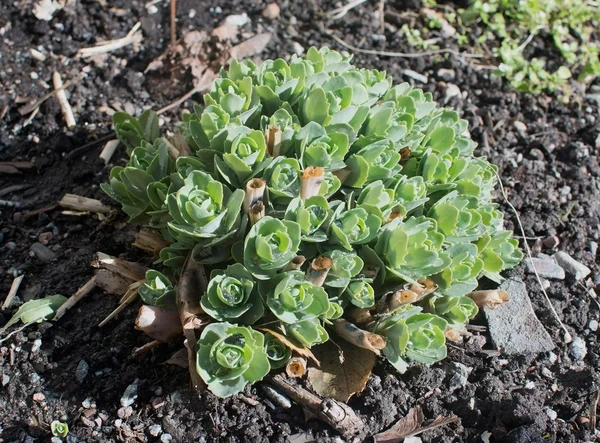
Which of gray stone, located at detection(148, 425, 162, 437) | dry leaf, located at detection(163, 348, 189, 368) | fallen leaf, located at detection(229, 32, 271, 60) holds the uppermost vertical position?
fallen leaf, located at detection(229, 32, 271, 60)

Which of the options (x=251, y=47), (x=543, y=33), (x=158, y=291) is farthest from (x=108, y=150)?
(x=543, y=33)

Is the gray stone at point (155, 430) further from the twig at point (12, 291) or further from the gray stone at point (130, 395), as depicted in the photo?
the twig at point (12, 291)

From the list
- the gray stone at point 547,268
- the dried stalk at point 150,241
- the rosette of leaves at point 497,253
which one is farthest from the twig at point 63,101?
the gray stone at point 547,268

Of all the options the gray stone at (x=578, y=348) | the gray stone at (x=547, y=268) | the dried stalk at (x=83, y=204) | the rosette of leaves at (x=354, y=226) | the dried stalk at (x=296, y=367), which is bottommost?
the gray stone at (x=578, y=348)

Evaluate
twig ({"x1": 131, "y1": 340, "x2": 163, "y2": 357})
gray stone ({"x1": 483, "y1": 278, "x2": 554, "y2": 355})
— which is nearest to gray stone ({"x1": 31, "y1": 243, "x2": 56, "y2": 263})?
twig ({"x1": 131, "y1": 340, "x2": 163, "y2": 357})

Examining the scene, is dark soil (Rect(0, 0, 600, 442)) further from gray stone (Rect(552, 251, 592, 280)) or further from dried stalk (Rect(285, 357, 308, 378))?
dried stalk (Rect(285, 357, 308, 378))

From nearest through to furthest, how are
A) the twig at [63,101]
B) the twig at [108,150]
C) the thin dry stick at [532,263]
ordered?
the thin dry stick at [532,263] < the twig at [108,150] < the twig at [63,101]

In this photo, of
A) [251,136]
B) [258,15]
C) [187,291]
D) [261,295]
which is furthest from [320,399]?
[258,15]
